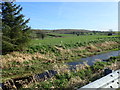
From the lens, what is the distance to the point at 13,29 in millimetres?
18469

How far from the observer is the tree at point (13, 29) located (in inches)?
677

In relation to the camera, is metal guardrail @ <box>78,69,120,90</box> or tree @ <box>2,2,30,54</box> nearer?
metal guardrail @ <box>78,69,120,90</box>

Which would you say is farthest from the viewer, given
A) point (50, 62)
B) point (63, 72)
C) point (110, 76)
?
point (50, 62)

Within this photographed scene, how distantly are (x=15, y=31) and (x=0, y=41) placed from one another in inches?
119

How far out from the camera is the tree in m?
17.2

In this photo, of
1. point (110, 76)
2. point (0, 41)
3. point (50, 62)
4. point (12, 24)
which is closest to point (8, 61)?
point (0, 41)

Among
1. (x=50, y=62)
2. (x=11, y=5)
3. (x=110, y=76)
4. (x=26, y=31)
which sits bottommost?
(x=50, y=62)

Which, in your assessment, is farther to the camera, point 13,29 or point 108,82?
point 13,29

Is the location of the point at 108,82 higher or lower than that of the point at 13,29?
lower

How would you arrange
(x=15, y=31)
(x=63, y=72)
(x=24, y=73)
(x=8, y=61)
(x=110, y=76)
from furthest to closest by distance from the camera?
1. (x=15, y=31)
2. (x=8, y=61)
3. (x=24, y=73)
4. (x=63, y=72)
5. (x=110, y=76)

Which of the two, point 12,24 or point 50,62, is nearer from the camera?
point 50,62

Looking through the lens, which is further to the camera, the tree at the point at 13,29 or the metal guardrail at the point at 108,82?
the tree at the point at 13,29

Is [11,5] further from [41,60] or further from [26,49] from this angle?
[41,60]

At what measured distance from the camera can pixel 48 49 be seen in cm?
2102
